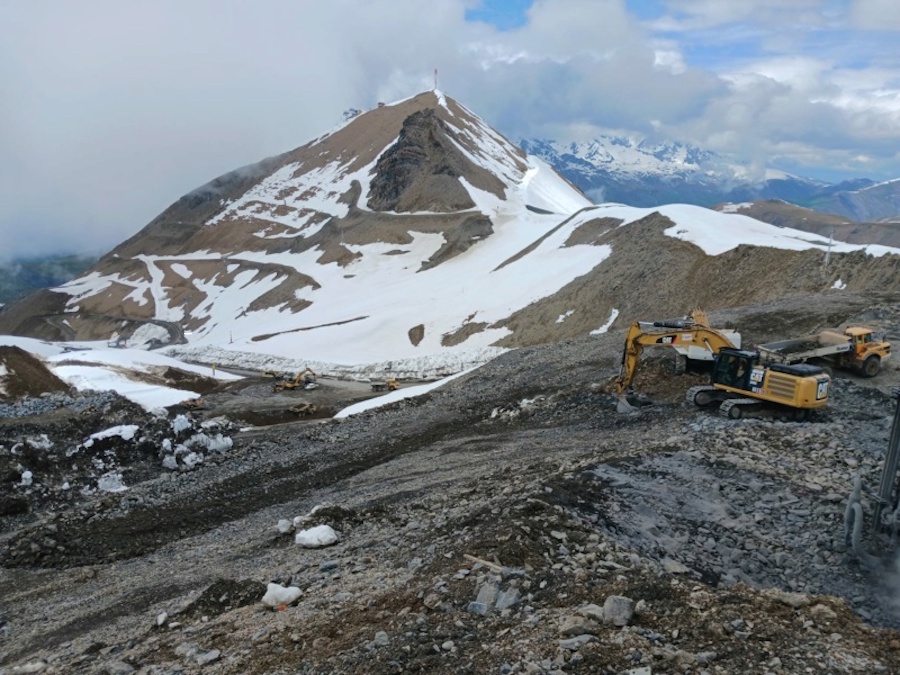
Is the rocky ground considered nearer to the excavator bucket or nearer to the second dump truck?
the excavator bucket

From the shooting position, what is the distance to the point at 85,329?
10875cm

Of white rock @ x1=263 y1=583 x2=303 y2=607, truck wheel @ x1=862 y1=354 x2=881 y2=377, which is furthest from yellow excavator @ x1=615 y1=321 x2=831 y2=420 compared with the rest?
white rock @ x1=263 y1=583 x2=303 y2=607

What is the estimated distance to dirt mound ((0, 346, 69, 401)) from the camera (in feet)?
104

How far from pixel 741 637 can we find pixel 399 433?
16154 millimetres

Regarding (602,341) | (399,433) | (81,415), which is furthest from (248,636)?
(602,341)

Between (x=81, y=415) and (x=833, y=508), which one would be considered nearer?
(x=833, y=508)

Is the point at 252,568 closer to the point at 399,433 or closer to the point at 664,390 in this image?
the point at 399,433

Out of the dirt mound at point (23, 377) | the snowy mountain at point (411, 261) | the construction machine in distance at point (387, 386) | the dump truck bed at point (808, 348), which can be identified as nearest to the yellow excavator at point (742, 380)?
the dump truck bed at point (808, 348)

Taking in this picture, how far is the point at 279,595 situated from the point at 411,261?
256ft

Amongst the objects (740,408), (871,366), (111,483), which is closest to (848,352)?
(871,366)

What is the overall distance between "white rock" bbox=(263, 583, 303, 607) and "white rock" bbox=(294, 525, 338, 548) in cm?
238

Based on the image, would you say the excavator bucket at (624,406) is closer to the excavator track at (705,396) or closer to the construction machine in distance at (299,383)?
the excavator track at (705,396)

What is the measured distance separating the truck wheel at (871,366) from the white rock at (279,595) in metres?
18.3

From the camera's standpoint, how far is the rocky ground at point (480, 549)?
6.69 meters
